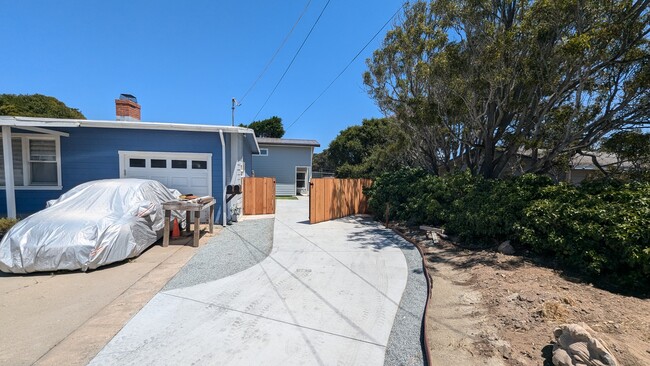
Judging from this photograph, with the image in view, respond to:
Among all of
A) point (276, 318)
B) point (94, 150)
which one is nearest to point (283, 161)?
point (94, 150)

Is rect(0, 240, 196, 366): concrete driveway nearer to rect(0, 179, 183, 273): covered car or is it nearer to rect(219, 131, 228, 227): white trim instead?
rect(0, 179, 183, 273): covered car

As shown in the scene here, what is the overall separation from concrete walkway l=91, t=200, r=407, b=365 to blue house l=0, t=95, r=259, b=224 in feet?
15.3

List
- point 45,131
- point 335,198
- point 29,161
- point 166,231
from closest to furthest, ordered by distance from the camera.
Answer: point 166,231
point 45,131
point 29,161
point 335,198

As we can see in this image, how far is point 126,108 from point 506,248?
36.8 ft

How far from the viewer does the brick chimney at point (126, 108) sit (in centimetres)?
943

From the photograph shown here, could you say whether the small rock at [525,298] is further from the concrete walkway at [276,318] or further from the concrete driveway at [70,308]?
the concrete driveway at [70,308]

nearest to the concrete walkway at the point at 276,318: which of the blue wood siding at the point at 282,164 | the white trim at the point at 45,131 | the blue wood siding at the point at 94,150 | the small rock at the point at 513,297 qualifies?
the small rock at the point at 513,297

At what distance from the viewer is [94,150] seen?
866 centimetres

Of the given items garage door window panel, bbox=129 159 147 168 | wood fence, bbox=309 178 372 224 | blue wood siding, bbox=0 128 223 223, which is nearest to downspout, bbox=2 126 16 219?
blue wood siding, bbox=0 128 223 223

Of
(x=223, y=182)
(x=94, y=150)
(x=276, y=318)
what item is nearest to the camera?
(x=276, y=318)

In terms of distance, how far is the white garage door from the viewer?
887cm

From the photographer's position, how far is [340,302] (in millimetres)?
4043

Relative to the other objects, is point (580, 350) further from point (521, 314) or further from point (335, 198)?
point (335, 198)

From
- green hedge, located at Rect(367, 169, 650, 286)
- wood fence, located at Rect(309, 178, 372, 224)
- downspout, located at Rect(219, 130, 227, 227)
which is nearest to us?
green hedge, located at Rect(367, 169, 650, 286)
